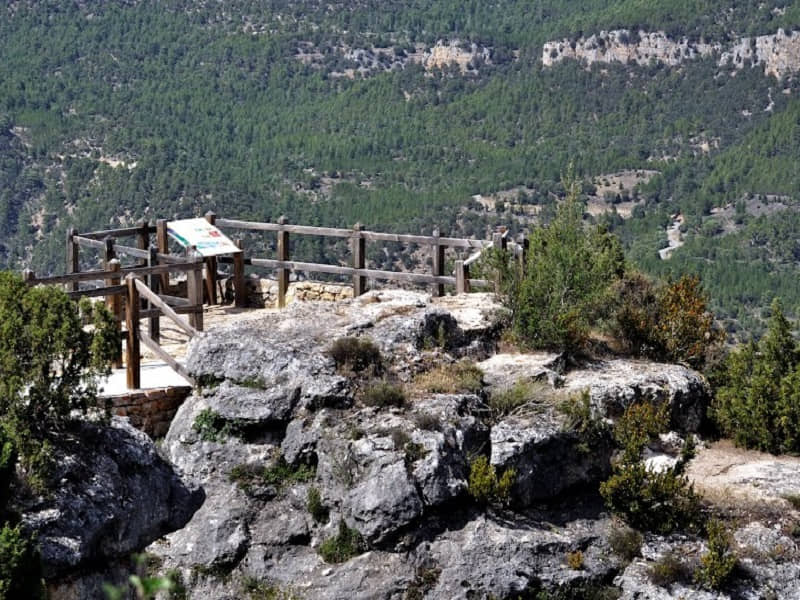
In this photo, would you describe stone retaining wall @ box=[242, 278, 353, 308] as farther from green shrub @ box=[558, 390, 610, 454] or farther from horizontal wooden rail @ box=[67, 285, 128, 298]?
green shrub @ box=[558, 390, 610, 454]

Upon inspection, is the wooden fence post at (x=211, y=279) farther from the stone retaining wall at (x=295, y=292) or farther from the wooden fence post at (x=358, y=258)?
the wooden fence post at (x=358, y=258)

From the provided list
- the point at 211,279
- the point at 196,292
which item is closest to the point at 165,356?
the point at 196,292

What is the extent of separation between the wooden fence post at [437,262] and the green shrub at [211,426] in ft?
15.8

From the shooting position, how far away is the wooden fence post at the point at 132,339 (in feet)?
50.7

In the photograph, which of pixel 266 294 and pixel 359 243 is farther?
pixel 266 294

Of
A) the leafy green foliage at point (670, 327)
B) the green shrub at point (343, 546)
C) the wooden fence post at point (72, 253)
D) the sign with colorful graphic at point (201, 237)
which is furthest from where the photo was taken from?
the wooden fence post at point (72, 253)

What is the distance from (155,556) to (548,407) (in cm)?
421

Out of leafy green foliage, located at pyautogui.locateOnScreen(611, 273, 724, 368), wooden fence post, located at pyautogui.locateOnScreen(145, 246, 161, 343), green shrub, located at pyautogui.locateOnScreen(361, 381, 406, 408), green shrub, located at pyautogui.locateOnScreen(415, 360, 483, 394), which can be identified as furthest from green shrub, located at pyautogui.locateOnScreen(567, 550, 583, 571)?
wooden fence post, located at pyautogui.locateOnScreen(145, 246, 161, 343)

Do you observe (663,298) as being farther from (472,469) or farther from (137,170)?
(137,170)

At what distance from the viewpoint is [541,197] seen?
108 metres

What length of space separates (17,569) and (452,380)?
6.55m

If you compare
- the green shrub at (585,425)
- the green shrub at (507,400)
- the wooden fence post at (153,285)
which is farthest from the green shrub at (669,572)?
the wooden fence post at (153,285)

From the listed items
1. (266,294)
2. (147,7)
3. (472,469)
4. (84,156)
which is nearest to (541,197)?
(84,156)

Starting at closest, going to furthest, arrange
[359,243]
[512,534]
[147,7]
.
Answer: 1. [512,534]
2. [359,243]
3. [147,7]
